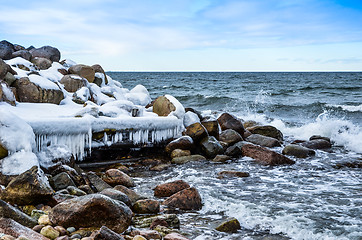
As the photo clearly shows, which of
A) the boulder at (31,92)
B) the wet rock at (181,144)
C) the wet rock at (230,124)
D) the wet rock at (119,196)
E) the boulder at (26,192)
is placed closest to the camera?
the boulder at (26,192)

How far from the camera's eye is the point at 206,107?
2223cm

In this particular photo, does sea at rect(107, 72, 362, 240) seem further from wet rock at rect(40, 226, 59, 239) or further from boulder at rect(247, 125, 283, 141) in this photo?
boulder at rect(247, 125, 283, 141)

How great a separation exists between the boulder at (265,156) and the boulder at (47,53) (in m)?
8.49

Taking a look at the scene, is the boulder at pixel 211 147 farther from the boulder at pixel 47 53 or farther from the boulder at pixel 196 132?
the boulder at pixel 47 53

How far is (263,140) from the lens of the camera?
11.0 meters

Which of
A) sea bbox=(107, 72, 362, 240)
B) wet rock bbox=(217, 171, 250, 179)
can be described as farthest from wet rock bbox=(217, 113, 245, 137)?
wet rock bbox=(217, 171, 250, 179)

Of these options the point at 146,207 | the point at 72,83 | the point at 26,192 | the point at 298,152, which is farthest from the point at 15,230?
the point at 298,152

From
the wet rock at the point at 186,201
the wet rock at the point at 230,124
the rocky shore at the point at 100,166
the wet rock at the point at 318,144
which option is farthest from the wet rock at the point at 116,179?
the wet rock at the point at 318,144

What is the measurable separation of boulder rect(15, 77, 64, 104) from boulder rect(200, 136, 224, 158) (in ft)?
13.4

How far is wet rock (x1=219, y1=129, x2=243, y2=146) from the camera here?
10.2m

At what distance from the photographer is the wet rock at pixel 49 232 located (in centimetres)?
372

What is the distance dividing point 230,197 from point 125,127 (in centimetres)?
335

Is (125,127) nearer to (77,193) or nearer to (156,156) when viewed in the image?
(156,156)

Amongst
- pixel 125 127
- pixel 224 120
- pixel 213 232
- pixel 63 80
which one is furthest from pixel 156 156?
pixel 213 232
